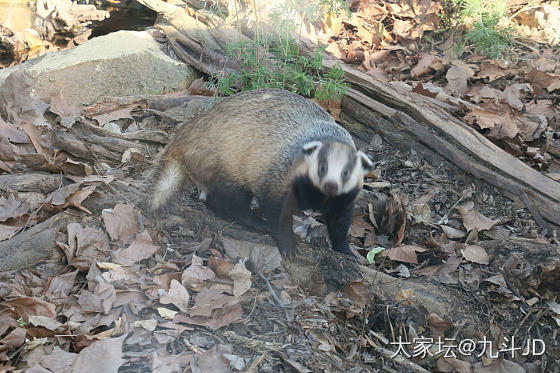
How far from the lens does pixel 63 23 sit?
924 centimetres

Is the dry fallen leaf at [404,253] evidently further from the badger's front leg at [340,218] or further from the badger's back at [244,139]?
the badger's back at [244,139]

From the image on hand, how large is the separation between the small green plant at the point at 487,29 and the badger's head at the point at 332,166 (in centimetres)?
343

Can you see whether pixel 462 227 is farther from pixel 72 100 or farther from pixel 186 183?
pixel 72 100

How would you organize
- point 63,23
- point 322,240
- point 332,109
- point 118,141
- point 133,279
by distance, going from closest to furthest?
point 133,279, point 322,240, point 118,141, point 332,109, point 63,23

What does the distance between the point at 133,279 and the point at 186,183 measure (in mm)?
1300

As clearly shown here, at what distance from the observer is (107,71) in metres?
6.04

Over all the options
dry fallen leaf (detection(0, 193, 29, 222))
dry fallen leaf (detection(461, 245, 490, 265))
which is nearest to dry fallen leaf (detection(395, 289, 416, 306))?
dry fallen leaf (detection(461, 245, 490, 265))

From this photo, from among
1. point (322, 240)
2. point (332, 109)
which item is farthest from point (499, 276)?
point (332, 109)

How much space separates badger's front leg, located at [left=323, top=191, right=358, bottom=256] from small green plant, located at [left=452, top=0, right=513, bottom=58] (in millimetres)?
3505

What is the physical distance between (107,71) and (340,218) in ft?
10.5

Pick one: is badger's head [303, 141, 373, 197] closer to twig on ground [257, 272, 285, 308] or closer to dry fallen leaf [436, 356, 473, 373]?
twig on ground [257, 272, 285, 308]

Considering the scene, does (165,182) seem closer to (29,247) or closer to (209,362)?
(29,247)

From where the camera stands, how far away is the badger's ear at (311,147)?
4152mm

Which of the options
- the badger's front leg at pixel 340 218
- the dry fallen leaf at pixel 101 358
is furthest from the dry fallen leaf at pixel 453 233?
the dry fallen leaf at pixel 101 358
